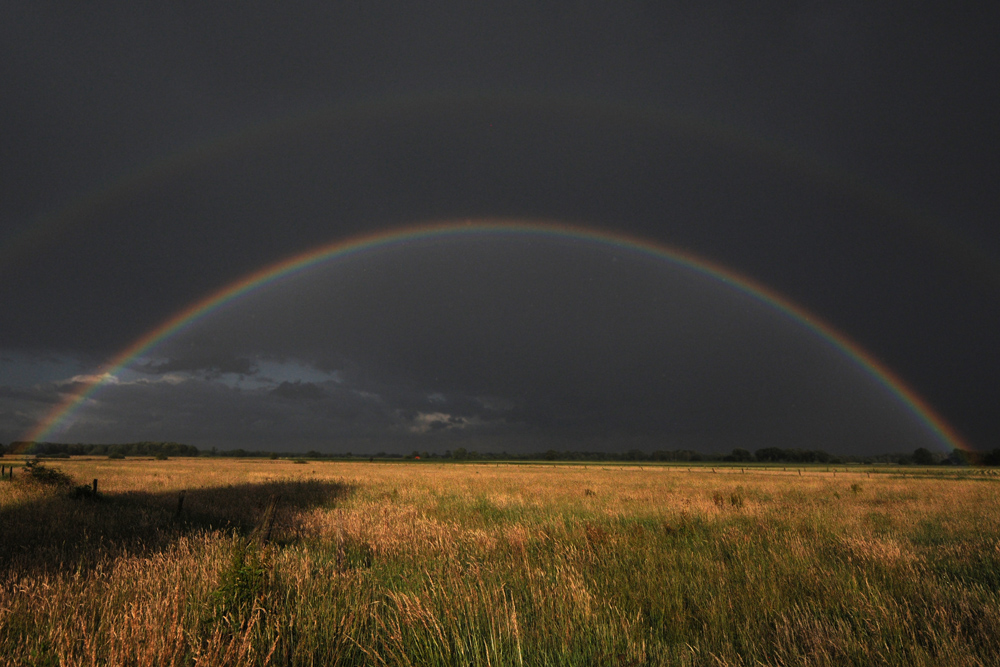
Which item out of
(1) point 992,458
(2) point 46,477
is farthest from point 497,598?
(1) point 992,458

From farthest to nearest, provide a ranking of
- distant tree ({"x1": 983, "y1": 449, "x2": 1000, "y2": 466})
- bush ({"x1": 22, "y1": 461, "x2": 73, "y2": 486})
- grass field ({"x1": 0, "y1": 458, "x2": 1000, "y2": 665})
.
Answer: distant tree ({"x1": 983, "y1": 449, "x2": 1000, "y2": 466}), bush ({"x1": 22, "y1": 461, "x2": 73, "y2": 486}), grass field ({"x1": 0, "y1": 458, "x2": 1000, "y2": 665})

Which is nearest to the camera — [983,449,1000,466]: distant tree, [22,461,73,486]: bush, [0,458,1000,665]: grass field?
[0,458,1000,665]: grass field

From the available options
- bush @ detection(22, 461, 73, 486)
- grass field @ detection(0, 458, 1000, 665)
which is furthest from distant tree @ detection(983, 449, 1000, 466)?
bush @ detection(22, 461, 73, 486)

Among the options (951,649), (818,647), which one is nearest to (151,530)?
(818,647)

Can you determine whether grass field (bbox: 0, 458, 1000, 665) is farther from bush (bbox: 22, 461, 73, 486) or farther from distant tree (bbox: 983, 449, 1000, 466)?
distant tree (bbox: 983, 449, 1000, 466)

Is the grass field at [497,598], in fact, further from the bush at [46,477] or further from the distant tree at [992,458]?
the distant tree at [992,458]

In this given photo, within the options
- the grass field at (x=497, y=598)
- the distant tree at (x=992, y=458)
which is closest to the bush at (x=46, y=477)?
the grass field at (x=497, y=598)

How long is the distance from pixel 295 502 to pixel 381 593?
15.8m

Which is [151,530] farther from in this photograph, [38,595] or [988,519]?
[988,519]

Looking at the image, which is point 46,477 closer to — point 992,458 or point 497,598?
point 497,598

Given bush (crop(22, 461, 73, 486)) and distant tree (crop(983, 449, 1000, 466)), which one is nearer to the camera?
bush (crop(22, 461, 73, 486))

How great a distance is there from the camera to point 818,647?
4340 mm

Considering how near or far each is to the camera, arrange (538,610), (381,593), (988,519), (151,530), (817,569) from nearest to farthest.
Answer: (538,610), (381,593), (817,569), (151,530), (988,519)

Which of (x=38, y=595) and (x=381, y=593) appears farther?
(x=381, y=593)
